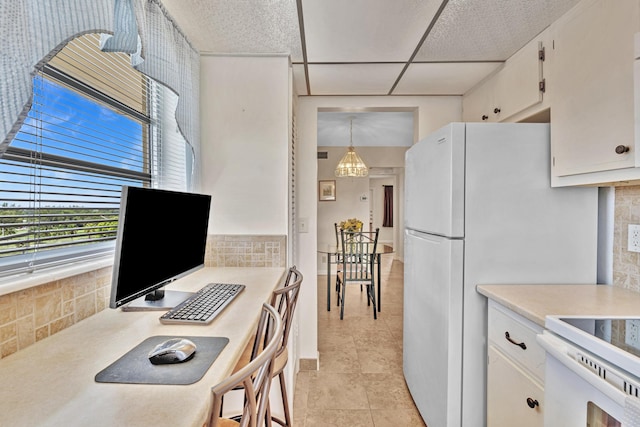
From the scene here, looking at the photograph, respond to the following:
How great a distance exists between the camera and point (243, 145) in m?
1.97

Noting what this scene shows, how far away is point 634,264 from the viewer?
142 centimetres

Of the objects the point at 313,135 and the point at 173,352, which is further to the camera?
the point at 313,135

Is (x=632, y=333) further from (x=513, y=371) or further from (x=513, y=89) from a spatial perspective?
(x=513, y=89)

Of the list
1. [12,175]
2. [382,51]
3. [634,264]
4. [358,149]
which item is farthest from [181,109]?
[358,149]

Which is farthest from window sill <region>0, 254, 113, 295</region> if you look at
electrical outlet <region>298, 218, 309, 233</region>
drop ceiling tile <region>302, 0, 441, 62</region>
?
electrical outlet <region>298, 218, 309, 233</region>

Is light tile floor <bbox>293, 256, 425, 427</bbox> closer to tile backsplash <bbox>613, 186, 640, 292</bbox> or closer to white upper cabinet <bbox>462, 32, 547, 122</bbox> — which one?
tile backsplash <bbox>613, 186, 640, 292</bbox>

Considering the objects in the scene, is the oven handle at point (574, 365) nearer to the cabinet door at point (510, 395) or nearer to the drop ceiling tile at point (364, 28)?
the cabinet door at point (510, 395)

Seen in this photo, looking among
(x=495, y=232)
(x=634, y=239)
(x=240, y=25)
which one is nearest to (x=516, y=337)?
(x=495, y=232)

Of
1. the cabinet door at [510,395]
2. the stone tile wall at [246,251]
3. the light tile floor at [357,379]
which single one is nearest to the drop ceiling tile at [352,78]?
the stone tile wall at [246,251]

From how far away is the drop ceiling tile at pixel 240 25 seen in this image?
1.44 m

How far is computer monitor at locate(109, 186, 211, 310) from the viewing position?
3.12ft

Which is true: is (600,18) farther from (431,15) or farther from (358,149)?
(358,149)

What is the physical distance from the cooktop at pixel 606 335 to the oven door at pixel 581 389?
21 mm

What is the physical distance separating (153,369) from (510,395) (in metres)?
1.34
